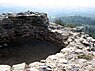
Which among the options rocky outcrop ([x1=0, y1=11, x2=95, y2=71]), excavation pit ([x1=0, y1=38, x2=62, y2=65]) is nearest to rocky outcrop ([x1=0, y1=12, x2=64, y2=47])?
excavation pit ([x1=0, y1=38, x2=62, y2=65])

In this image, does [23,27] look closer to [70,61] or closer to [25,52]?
[25,52]

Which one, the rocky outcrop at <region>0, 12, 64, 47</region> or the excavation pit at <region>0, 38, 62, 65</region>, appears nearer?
the excavation pit at <region>0, 38, 62, 65</region>

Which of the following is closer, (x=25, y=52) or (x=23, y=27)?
(x=25, y=52)

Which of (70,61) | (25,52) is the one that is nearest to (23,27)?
(25,52)

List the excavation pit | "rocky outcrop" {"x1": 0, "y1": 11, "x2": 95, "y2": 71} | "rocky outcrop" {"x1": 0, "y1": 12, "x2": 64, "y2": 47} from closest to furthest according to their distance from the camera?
1. "rocky outcrop" {"x1": 0, "y1": 11, "x2": 95, "y2": 71}
2. the excavation pit
3. "rocky outcrop" {"x1": 0, "y1": 12, "x2": 64, "y2": 47}

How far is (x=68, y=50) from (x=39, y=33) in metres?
15.5

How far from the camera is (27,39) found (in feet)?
131

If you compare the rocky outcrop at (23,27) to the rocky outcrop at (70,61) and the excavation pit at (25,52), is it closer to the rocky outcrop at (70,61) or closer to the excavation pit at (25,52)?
the excavation pit at (25,52)

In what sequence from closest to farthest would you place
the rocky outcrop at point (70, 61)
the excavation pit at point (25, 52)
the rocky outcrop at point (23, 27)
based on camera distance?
the rocky outcrop at point (70, 61) → the excavation pit at point (25, 52) → the rocky outcrop at point (23, 27)

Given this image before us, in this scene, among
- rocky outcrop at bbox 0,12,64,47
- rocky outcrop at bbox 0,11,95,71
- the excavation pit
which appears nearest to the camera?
rocky outcrop at bbox 0,11,95,71

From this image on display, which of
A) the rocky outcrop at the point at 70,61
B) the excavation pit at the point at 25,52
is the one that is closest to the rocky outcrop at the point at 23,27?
the excavation pit at the point at 25,52

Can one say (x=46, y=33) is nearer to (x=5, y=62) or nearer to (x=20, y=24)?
(x=20, y=24)

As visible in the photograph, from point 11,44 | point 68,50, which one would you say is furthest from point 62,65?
point 11,44

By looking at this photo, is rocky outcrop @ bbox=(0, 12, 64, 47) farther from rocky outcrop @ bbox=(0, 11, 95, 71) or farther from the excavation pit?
rocky outcrop @ bbox=(0, 11, 95, 71)
